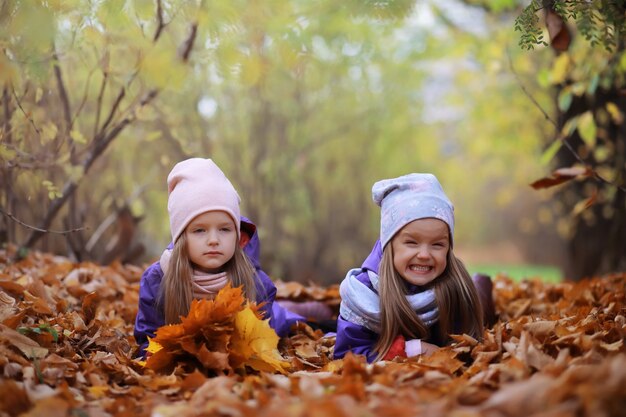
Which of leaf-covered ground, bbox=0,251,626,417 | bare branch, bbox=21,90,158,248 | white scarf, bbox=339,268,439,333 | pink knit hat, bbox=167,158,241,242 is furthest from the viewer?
bare branch, bbox=21,90,158,248

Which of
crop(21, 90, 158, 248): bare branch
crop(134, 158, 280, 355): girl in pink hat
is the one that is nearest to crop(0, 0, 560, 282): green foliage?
crop(21, 90, 158, 248): bare branch

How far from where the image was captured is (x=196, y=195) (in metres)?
3.13

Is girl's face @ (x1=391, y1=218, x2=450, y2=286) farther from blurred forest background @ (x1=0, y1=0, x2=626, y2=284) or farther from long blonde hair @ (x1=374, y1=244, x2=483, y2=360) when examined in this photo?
blurred forest background @ (x1=0, y1=0, x2=626, y2=284)

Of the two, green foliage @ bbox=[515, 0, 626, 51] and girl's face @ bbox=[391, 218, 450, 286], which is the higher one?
green foliage @ bbox=[515, 0, 626, 51]

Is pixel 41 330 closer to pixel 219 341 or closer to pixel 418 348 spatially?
pixel 219 341

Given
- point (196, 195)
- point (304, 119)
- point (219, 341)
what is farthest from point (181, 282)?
point (304, 119)

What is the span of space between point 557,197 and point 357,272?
19.4ft

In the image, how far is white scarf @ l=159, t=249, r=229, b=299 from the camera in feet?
10.4

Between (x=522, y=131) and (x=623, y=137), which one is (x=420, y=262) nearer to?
(x=623, y=137)

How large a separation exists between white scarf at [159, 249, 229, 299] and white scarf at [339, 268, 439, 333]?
1.94 feet

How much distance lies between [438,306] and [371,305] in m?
0.29

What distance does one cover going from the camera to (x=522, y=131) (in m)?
9.52

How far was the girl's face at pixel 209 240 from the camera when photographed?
3.13m

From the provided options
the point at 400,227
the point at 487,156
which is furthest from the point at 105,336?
the point at 487,156
